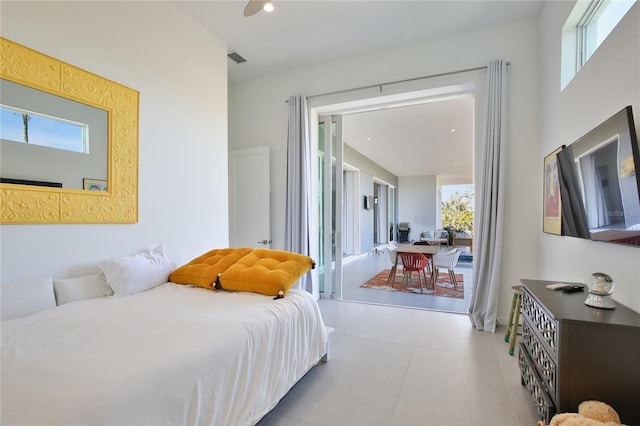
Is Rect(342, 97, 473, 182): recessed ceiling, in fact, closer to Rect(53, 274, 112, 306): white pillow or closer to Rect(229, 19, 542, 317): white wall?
Rect(229, 19, 542, 317): white wall

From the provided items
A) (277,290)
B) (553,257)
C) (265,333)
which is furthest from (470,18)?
(265,333)

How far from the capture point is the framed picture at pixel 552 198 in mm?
2494

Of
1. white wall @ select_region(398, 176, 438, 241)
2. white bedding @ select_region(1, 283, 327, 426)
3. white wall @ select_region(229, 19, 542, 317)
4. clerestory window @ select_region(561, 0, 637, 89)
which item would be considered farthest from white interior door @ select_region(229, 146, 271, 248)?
white wall @ select_region(398, 176, 438, 241)

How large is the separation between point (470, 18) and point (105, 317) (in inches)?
168

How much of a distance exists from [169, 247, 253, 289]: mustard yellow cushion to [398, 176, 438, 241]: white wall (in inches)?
476

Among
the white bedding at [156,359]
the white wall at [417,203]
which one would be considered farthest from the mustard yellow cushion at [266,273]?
the white wall at [417,203]

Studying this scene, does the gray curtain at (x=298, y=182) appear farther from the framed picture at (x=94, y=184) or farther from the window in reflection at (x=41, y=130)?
the window in reflection at (x=41, y=130)

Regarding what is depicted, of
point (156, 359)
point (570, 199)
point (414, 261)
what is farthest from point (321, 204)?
point (156, 359)

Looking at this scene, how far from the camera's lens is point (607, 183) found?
5.31 ft

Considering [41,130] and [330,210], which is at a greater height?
[41,130]

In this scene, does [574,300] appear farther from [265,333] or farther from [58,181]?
[58,181]

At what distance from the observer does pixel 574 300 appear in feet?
5.73

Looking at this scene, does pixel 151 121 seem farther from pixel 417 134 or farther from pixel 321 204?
pixel 417 134

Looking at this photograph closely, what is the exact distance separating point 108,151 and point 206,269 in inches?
49.4
